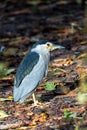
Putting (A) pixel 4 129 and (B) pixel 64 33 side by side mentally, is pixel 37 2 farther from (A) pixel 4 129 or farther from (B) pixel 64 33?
(A) pixel 4 129

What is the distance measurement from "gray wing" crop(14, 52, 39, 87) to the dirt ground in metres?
0.41

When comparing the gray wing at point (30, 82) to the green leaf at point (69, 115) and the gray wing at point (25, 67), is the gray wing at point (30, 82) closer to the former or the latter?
the gray wing at point (25, 67)

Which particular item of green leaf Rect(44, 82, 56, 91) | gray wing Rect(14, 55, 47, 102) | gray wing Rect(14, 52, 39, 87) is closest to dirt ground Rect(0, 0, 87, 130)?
green leaf Rect(44, 82, 56, 91)

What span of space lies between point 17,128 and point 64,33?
16.8 ft

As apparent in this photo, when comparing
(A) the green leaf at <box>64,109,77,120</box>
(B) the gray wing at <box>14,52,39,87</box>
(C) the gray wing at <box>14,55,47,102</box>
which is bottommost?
(A) the green leaf at <box>64,109,77,120</box>

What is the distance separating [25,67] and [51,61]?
7.26ft

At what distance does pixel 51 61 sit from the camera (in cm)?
1022

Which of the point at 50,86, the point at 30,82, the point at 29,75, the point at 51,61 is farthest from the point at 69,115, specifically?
the point at 51,61

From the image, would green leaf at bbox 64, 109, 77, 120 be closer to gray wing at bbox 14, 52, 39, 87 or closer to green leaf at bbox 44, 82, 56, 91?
gray wing at bbox 14, 52, 39, 87

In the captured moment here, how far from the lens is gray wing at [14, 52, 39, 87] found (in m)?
7.96

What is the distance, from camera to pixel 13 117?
775 centimetres

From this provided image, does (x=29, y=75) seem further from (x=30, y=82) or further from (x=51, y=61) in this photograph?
(x=51, y=61)

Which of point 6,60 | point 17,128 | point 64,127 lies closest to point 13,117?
point 17,128

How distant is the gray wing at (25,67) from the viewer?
7961 millimetres
